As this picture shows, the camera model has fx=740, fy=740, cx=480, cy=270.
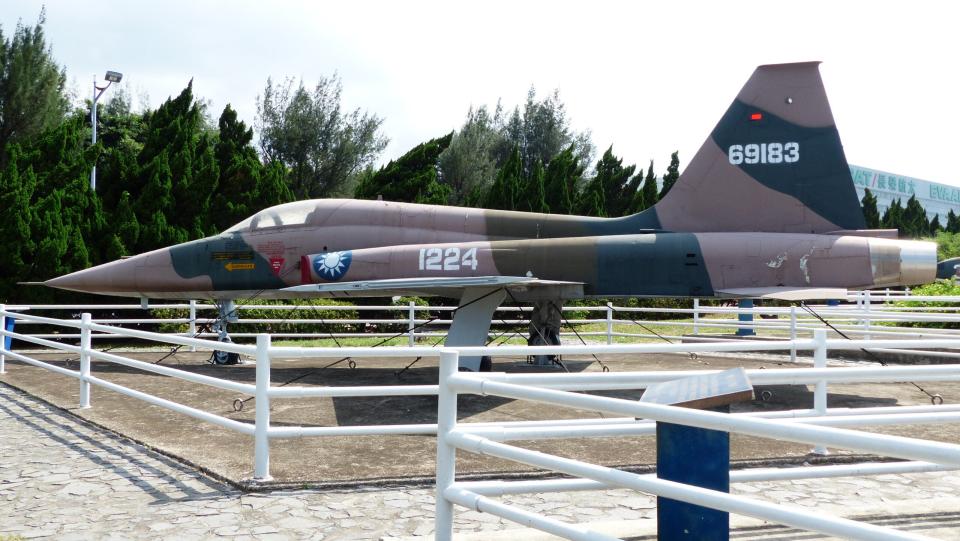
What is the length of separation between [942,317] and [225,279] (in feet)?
41.0

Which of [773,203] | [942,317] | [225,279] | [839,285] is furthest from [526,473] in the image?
[942,317]

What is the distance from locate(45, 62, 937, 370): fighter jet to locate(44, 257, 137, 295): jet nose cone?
2cm

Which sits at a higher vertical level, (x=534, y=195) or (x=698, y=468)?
(x=534, y=195)

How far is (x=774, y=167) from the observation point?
1230 cm

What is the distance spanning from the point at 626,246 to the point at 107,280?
30.6ft

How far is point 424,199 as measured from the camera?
27953mm

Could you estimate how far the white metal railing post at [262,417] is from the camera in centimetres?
571

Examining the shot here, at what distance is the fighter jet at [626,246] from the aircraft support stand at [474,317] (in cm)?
2

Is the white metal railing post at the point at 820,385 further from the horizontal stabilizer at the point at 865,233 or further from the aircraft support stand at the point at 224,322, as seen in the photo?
the aircraft support stand at the point at 224,322

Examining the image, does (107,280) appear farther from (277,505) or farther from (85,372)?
(277,505)

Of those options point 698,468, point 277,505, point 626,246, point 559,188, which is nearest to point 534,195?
point 559,188

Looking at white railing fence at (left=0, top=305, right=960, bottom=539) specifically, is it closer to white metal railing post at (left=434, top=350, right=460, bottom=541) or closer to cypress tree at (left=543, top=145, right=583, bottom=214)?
white metal railing post at (left=434, top=350, right=460, bottom=541)

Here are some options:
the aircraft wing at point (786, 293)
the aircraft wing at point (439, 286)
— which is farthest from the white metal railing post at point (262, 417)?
the aircraft wing at point (786, 293)

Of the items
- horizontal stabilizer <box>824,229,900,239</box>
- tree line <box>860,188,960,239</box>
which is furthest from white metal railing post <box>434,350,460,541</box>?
tree line <box>860,188,960,239</box>
